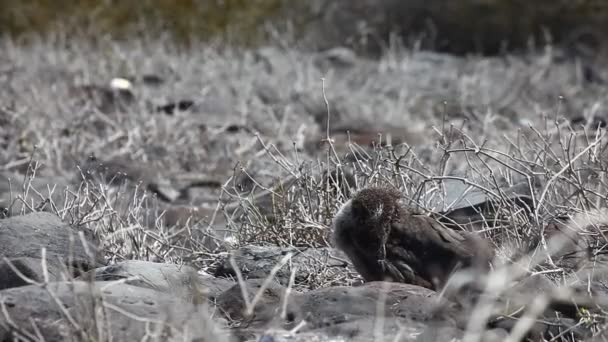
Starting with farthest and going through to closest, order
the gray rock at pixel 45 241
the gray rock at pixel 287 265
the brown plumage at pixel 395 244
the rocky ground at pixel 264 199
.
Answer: the gray rock at pixel 287 265
the gray rock at pixel 45 241
the brown plumage at pixel 395 244
the rocky ground at pixel 264 199

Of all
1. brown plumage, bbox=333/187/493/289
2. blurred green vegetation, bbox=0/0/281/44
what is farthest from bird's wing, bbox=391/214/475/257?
blurred green vegetation, bbox=0/0/281/44

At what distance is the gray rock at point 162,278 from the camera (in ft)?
12.1

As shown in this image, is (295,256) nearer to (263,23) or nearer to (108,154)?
(108,154)

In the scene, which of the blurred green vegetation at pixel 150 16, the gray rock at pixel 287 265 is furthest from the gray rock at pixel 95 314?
the blurred green vegetation at pixel 150 16

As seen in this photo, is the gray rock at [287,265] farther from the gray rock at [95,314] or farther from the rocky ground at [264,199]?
the gray rock at [95,314]

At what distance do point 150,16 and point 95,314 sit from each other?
14011 millimetres

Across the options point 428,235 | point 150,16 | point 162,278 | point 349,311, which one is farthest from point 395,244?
point 150,16

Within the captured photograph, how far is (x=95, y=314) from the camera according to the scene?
2.79 metres

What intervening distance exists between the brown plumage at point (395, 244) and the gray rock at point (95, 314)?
25.5 inches

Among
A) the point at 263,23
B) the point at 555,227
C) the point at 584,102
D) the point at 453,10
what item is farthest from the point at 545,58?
the point at 555,227

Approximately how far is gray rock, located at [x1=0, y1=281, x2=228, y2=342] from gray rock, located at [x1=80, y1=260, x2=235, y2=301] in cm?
22

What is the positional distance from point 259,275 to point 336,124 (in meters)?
5.83

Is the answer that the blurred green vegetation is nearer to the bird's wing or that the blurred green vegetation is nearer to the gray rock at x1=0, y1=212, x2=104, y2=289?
the gray rock at x1=0, y1=212, x2=104, y2=289

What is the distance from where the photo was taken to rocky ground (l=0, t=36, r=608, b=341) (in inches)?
126
